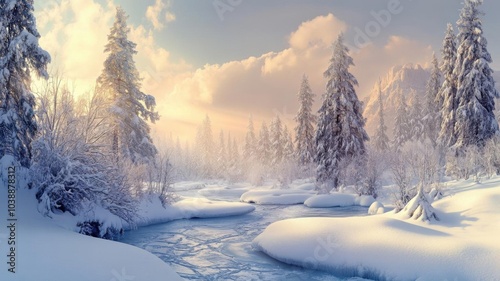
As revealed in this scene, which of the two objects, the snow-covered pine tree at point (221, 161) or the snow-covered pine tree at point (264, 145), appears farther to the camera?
the snow-covered pine tree at point (221, 161)

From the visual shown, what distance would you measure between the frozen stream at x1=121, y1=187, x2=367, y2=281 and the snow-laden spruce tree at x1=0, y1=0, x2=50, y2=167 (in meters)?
6.45

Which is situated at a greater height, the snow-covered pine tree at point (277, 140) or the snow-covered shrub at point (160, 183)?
Answer: the snow-covered pine tree at point (277, 140)

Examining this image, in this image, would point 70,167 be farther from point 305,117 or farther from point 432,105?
point 432,105

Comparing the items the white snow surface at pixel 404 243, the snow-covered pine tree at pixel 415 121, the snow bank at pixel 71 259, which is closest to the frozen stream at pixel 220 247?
the white snow surface at pixel 404 243

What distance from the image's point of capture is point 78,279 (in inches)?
272

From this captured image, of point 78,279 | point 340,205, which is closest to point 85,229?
point 78,279

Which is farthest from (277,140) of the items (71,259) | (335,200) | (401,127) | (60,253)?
(71,259)

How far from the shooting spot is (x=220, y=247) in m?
15.4

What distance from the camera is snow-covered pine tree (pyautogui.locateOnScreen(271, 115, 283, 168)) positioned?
59281 mm

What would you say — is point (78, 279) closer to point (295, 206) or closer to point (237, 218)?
point (237, 218)

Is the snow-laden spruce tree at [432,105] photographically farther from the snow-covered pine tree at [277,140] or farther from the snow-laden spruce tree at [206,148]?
the snow-laden spruce tree at [206,148]

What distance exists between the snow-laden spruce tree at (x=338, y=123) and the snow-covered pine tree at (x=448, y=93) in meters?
8.01

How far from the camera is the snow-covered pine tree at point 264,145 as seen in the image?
218 ft

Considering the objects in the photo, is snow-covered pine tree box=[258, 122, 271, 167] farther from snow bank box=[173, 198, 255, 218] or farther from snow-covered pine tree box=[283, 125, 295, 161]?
snow bank box=[173, 198, 255, 218]
